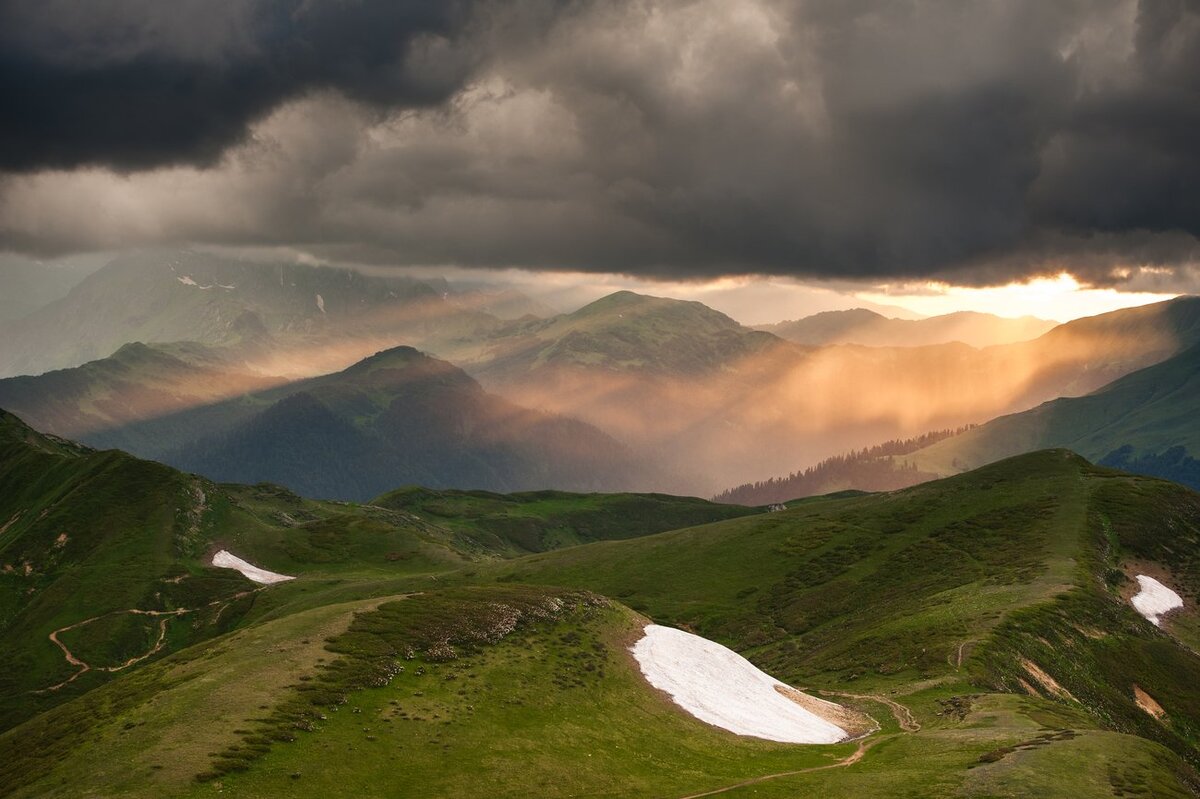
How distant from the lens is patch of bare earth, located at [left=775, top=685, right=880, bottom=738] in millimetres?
84562

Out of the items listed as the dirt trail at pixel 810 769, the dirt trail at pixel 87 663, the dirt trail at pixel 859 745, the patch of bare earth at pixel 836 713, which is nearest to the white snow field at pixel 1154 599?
the dirt trail at pixel 859 745

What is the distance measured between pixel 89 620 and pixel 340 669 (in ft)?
524

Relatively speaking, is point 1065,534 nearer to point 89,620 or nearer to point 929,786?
point 929,786

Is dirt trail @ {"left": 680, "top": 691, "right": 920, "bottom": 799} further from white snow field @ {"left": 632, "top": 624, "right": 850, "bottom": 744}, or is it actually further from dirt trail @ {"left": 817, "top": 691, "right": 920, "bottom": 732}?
white snow field @ {"left": 632, "top": 624, "right": 850, "bottom": 744}

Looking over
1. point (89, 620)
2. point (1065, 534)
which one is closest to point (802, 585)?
point (1065, 534)

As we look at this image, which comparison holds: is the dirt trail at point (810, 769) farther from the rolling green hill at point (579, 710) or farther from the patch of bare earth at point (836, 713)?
the patch of bare earth at point (836, 713)

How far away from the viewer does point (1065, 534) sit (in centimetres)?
16788

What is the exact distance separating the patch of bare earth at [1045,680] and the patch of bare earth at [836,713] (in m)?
27.7

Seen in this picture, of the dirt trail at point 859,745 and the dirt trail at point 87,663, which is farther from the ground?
the dirt trail at point 859,745

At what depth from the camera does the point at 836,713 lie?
299 ft

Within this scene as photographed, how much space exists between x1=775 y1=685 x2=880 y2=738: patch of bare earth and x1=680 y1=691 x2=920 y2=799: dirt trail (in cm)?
297

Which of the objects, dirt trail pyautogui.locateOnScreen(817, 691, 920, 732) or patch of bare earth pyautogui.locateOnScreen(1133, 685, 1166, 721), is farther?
patch of bare earth pyautogui.locateOnScreen(1133, 685, 1166, 721)

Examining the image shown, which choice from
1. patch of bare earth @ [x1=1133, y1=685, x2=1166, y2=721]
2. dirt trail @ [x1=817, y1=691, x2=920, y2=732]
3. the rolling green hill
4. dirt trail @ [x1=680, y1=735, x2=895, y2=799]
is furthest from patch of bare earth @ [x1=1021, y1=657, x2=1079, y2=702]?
dirt trail @ [x1=680, y1=735, x2=895, y2=799]

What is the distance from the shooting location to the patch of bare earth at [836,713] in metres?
84.6
